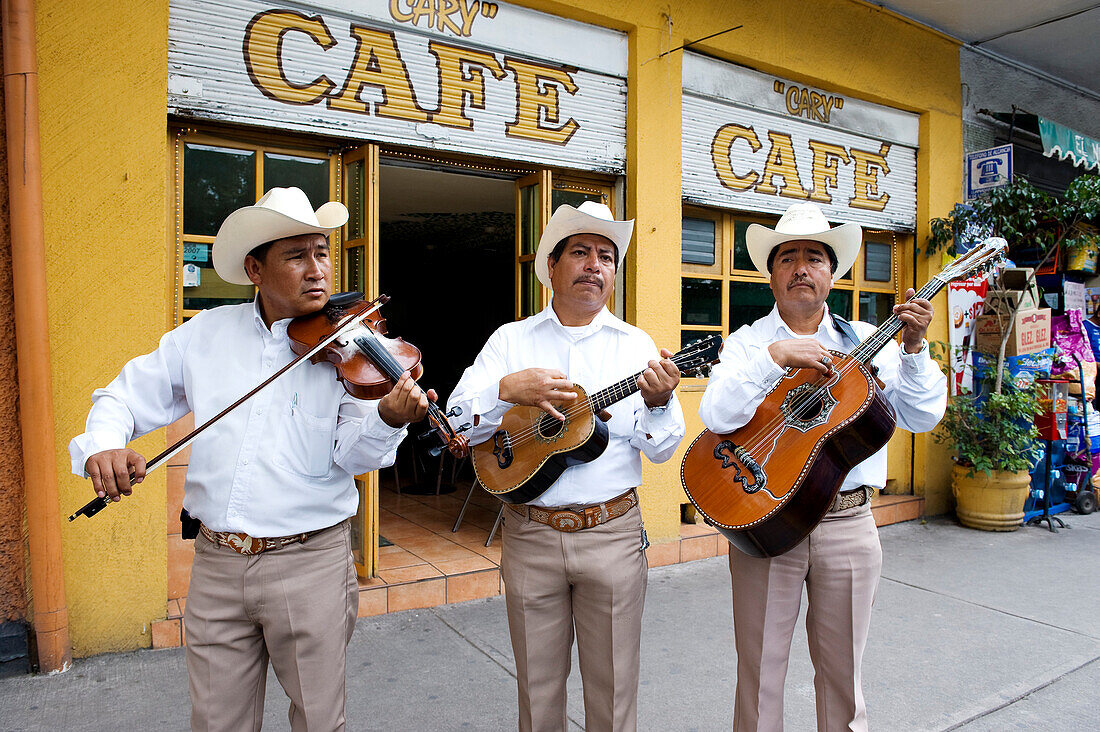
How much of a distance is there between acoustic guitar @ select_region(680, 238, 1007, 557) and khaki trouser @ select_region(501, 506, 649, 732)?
354mm

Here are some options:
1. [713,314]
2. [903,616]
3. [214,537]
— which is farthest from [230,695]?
[713,314]

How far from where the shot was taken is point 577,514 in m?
2.42

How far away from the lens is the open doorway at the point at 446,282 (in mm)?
9109

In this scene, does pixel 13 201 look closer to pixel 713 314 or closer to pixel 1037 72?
pixel 713 314

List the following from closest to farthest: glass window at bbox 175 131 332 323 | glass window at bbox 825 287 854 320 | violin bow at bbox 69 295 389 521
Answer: violin bow at bbox 69 295 389 521 < glass window at bbox 175 131 332 323 < glass window at bbox 825 287 854 320

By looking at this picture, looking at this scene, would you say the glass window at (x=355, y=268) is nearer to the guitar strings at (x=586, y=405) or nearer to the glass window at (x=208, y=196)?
the glass window at (x=208, y=196)

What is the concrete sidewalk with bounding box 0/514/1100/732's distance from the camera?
311cm

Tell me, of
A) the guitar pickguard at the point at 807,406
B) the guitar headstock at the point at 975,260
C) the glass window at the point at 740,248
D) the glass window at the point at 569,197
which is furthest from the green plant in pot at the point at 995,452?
the guitar pickguard at the point at 807,406

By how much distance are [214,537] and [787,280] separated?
2.03 meters

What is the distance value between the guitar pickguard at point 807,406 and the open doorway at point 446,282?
6227 millimetres

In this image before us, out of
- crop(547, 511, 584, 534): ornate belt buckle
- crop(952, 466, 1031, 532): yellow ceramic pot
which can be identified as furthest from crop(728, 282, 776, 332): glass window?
crop(547, 511, 584, 534): ornate belt buckle

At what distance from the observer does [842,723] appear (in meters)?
2.47

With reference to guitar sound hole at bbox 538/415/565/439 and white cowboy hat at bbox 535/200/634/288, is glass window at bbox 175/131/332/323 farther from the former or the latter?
guitar sound hole at bbox 538/415/565/439

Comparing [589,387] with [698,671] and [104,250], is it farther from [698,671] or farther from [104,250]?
[104,250]
